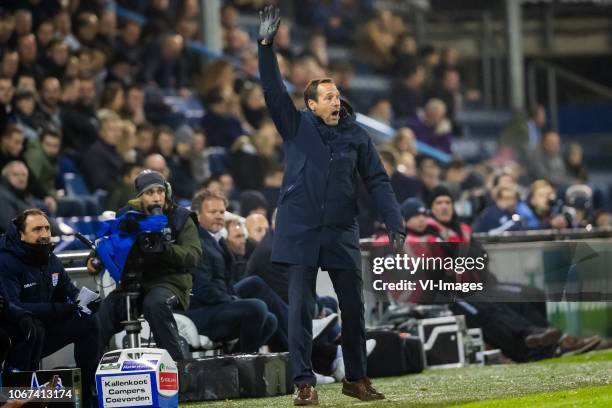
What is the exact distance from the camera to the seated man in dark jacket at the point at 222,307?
445 inches

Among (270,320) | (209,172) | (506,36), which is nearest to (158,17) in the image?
(209,172)

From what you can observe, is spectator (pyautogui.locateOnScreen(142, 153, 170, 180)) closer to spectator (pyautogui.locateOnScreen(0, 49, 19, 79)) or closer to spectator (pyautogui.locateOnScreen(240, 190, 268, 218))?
spectator (pyautogui.locateOnScreen(240, 190, 268, 218))

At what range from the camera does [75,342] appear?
9898mm

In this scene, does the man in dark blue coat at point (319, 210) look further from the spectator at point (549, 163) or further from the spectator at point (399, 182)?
the spectator at point (549, 163)

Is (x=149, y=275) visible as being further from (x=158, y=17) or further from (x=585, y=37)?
(x=585, y=37)

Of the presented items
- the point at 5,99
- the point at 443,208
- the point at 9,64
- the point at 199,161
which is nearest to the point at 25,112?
the point at 5,99

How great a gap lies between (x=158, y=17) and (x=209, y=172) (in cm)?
363

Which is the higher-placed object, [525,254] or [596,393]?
[525,254]

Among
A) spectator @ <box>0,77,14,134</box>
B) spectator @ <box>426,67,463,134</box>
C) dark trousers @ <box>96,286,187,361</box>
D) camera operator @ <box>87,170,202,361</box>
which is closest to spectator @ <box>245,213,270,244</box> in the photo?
camera operator @ <box>87,170,202,361</box>

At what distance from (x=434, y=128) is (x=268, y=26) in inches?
536

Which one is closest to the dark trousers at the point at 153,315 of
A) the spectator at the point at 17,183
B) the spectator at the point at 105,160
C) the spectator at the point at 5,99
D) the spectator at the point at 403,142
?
the spectator at the point at 17,183

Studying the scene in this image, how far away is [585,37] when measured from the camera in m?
28.1

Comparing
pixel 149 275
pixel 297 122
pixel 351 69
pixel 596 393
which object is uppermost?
pixel 351 69

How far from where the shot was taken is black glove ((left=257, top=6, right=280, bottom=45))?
368 inches
